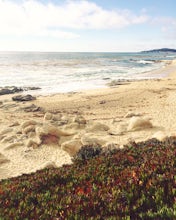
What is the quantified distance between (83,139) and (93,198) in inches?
290

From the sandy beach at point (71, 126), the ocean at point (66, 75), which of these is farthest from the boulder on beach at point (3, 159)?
the ocean at point (66, 75)

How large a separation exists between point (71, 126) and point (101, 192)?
10.6 m

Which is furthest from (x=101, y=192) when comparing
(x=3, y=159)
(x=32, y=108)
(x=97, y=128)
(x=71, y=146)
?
(x=32, y=108)

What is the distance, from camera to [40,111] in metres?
21.3

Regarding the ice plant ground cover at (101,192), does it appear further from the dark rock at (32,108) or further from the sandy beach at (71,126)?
the dark rock at (32,108)

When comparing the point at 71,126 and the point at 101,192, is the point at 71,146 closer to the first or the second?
the point at 71,126

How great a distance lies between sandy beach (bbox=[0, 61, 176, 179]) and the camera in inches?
472

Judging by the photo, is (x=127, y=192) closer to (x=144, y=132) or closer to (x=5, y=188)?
(x=5, y=188)

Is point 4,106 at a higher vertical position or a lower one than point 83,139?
lower

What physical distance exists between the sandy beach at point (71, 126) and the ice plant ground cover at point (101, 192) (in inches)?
143

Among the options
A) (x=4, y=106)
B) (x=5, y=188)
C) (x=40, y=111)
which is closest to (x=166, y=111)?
(x=40, y=111)

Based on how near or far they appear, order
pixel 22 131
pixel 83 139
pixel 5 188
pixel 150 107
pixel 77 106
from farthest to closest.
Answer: pixel 77 106
pixel 150 107
pixel 22 131
pixel 83 139
pixel 5 188

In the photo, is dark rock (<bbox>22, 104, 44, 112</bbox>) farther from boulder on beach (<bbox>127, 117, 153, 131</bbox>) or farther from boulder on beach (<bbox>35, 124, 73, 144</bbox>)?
boulder on beach (<bbox>127, 117, 153, 131</bbox>)

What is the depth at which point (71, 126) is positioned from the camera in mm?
15648
